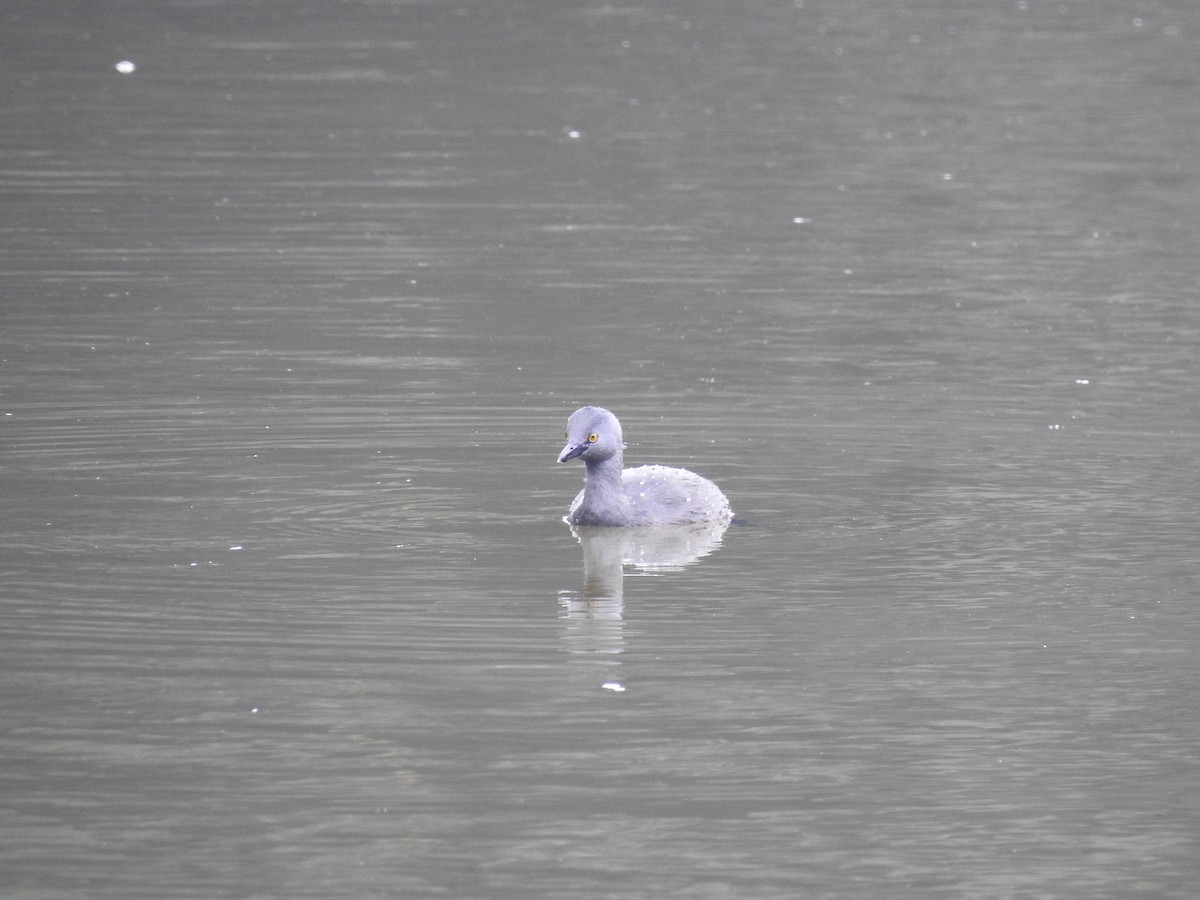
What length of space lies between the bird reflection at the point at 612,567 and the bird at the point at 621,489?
62 millimetres

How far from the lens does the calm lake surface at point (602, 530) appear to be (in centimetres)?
753

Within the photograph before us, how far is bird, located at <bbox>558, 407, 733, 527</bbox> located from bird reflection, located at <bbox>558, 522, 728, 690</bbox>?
0.20 feet

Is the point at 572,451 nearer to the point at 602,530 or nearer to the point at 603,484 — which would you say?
the point at 603,484

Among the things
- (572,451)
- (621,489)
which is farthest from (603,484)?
(572,451)

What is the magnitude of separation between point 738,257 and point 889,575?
898 centimetres

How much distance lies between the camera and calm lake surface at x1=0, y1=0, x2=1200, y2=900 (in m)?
7.53

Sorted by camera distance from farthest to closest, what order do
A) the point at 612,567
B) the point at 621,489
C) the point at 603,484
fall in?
1. the point at 621,489
2. the point at 603,484
3. the point at 612,567

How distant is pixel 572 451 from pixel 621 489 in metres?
0.50

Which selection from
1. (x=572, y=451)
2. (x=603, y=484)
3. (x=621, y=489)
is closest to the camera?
(x=572, y=451)

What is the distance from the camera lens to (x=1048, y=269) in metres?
18.5

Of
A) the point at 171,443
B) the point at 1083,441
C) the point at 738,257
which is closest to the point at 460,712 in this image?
the point at 171,443

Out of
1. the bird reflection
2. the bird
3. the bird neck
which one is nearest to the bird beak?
the bird

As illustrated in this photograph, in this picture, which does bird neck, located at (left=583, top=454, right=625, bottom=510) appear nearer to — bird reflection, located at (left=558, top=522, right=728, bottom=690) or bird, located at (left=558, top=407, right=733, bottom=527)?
bird, located at (left=558, top=407, right=733, bottom=527)

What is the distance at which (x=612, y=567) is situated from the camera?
10.7 metres
